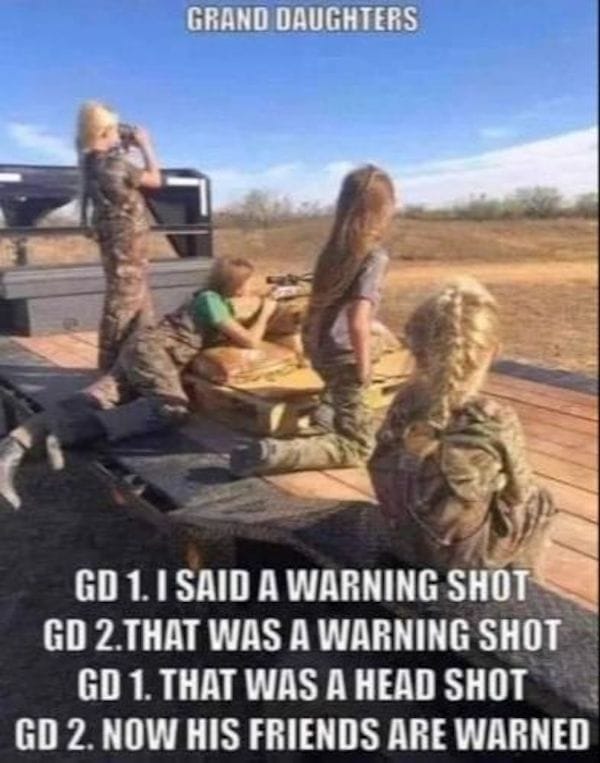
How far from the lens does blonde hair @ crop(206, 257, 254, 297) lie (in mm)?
1379

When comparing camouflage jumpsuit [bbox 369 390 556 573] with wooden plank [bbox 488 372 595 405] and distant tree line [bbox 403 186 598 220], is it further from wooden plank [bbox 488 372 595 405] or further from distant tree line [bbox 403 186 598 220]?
distant tree line [bbox 403 186 598 220]

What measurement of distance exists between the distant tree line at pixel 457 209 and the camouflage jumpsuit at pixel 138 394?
28cm

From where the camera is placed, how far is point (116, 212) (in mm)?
1481

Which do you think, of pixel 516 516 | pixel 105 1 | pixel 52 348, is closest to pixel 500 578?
pixel 516 516

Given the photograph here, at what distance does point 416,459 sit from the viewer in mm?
1275

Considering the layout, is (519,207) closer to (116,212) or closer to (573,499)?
(573,499)

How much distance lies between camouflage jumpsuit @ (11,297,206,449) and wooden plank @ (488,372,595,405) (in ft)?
1.70

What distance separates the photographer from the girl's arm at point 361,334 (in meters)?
1.34

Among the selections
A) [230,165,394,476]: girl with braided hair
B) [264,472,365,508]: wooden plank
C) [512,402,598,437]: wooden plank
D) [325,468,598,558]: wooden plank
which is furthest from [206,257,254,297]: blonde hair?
[325,468,598,558]: wooden plank

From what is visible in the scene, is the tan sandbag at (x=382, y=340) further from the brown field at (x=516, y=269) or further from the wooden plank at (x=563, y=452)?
the wooden plank at (x=563, y=452)

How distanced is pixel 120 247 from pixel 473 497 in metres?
0.68

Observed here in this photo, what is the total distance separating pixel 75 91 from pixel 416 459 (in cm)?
68

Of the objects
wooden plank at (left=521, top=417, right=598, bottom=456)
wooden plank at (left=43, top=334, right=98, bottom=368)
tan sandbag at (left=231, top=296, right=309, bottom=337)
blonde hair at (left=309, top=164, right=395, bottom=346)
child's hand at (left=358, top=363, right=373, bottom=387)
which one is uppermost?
blonde hair at (left=309, top=164, right=395, bottom=346)

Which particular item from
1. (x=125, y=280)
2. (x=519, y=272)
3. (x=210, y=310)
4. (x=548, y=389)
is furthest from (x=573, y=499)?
(x=125, y=280)
